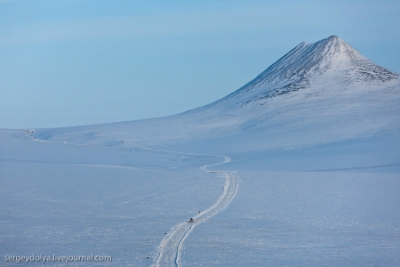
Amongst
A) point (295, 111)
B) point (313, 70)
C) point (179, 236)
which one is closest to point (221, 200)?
point (179, 236)

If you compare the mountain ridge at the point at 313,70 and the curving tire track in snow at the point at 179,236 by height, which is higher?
the mountain ridge at the point at 313,70

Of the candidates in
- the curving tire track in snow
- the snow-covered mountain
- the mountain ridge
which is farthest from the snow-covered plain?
the mountain ridge

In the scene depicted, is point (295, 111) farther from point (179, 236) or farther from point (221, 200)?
point (179, 236)

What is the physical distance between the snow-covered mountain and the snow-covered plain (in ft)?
1.59

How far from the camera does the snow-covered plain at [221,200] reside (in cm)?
1008

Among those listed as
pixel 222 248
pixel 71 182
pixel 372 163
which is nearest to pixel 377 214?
pixel 222 248

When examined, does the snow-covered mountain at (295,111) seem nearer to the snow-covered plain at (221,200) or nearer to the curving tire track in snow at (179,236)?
the snow-covered plain at (221,200)

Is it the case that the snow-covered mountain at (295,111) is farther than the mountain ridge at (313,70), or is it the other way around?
the mountain ridge at (313,70)

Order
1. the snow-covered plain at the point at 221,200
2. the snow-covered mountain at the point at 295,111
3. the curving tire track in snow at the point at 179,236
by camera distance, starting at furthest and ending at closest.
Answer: the snow-covered mountain at the point at 295,111 < the snow-covered plain at the point at 221,200 < the curving tire track in snow at the point at 179,236

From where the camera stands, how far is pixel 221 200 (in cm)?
1565

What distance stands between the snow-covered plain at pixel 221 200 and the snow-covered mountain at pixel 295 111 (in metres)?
0.49

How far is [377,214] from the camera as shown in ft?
44.2

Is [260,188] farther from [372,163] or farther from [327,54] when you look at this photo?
[327,54]

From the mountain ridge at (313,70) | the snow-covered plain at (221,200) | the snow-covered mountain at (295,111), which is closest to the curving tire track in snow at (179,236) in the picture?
the snow-covered plain at (221,200)
